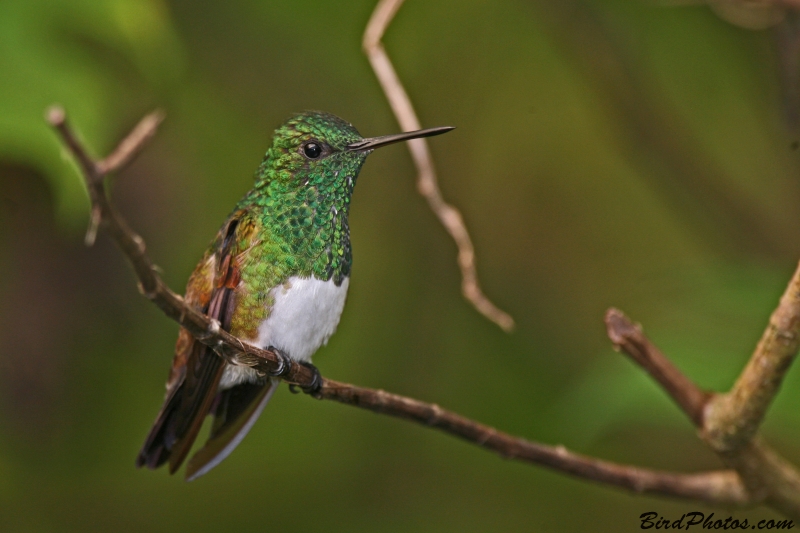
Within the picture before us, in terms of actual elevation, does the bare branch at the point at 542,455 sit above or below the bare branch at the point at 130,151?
below

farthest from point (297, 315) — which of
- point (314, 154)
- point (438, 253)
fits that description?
point (438, 253)

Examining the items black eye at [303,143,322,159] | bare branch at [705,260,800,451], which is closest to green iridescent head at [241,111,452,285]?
black eye at [303,143,322,159]

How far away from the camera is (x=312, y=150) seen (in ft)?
5.17

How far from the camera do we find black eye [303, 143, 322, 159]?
1.57 metres

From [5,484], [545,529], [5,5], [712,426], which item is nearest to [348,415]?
[545,529]

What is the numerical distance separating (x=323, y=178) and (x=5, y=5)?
0.76m

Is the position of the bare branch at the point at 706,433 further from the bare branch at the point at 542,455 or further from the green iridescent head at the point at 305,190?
the green iridescent head at the point at 305,190

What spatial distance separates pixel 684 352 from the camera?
215 centimetres

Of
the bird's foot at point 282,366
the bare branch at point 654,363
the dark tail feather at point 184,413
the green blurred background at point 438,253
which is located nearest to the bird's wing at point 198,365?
the dark tail feather at point 184,413

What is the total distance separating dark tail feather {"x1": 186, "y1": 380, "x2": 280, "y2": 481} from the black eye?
18.0 inches

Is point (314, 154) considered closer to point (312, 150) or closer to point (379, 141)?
point (312, 150)

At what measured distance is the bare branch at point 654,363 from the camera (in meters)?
1.57

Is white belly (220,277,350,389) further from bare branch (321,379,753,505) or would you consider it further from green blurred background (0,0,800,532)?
green blurred background (0,0,800,532)

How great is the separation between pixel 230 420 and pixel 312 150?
63 centimetres
